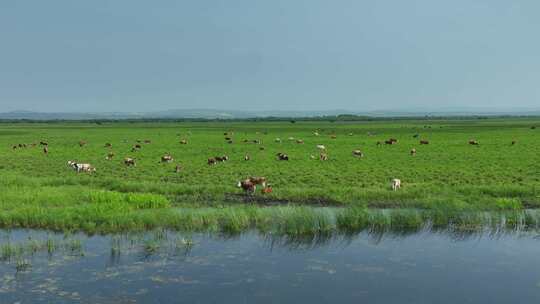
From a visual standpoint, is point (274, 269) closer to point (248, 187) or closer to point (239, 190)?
point (248, 187)

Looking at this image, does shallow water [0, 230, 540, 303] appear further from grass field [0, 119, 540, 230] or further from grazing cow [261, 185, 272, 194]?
grazing cow [261, 185, 272, 194]

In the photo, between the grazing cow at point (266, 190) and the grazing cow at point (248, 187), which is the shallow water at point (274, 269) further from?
the grazing cow at point (248, 187)

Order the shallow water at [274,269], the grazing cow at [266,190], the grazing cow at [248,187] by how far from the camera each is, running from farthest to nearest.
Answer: the grazing cow at [248,187] → the grazing cow at [266,190] → the shallow water at [274,269]

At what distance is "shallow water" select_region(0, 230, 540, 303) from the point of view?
36.8ft

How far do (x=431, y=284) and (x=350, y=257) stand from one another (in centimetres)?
268

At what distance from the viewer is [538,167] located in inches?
1205

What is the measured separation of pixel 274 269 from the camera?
43.1 feet

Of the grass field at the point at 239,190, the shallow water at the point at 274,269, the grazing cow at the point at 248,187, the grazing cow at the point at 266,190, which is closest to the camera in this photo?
the shallow water at the point at 274,269

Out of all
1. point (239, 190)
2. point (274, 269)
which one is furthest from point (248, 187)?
point (274, 269)

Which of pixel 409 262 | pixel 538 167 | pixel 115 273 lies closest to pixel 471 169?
pixel 538 167

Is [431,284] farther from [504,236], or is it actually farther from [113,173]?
[113,173]

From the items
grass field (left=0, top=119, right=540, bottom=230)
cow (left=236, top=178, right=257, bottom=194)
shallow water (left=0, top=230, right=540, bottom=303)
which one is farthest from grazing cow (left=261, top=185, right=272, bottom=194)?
shallow water (left=0, top=230, right=540, bottom=303)

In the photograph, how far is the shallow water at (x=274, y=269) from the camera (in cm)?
1123

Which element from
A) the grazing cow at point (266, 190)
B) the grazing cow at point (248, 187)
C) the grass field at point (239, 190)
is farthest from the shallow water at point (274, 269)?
the grazing cow at point (248, 187)
